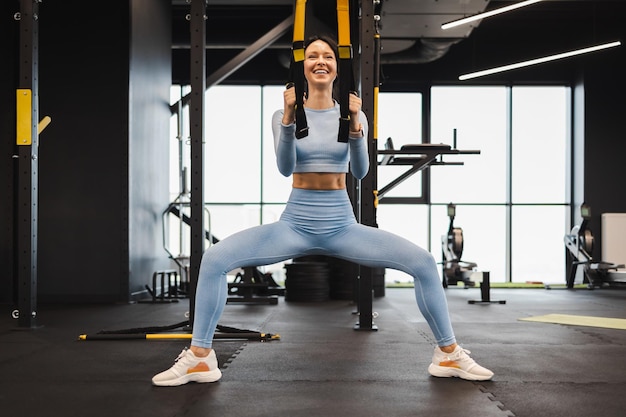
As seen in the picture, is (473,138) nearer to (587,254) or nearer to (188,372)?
(587,254)

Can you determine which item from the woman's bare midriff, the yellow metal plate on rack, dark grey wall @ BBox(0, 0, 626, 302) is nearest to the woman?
the woman's bare midriff

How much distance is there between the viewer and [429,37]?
1033 centimetres

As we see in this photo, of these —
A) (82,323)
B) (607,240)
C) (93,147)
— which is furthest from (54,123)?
(607,240)

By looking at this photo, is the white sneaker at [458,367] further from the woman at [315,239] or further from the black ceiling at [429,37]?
the black ceiling at [429,37]

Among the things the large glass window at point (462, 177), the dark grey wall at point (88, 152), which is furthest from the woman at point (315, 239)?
the large glass window at point (462, 177)

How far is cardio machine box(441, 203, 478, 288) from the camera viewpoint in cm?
881

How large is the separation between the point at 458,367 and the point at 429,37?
8233 millimetres

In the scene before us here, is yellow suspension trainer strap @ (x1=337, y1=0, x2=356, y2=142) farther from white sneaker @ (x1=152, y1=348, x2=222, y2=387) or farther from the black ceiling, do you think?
the black ceiling

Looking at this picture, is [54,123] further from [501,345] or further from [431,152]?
[501,345]

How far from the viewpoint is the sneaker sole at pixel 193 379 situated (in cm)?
275

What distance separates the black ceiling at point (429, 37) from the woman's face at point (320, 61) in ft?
23.4

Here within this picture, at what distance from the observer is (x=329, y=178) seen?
9.26 feet

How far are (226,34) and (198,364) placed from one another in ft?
Answer: 27.2

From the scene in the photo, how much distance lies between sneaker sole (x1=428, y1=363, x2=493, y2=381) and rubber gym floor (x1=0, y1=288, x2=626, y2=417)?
0.09 ft
